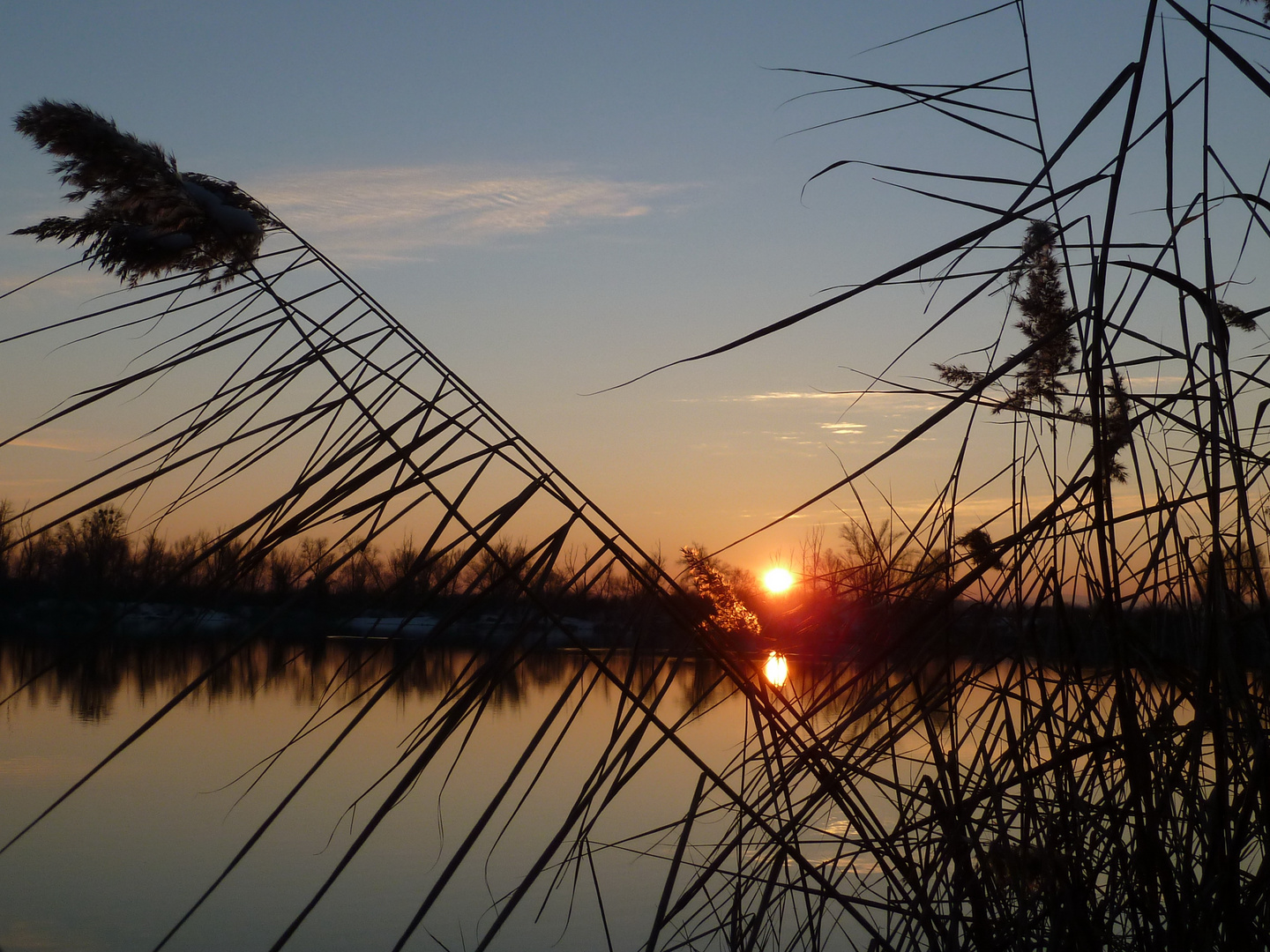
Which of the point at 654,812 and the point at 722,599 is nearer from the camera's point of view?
the point at 722,599

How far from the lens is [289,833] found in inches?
271

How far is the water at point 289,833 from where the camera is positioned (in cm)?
512

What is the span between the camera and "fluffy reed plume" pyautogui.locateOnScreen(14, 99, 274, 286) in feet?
3.54

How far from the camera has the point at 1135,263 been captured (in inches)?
36.8

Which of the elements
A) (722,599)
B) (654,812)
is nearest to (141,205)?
(722,599)

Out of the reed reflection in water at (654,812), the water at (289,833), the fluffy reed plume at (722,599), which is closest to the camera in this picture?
the reed reflection in water at (654,812)

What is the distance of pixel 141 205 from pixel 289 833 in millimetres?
6671

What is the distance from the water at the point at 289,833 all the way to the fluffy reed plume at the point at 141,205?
30.1 inches

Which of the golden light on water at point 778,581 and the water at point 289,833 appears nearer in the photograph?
the golden light on water at point 778,581

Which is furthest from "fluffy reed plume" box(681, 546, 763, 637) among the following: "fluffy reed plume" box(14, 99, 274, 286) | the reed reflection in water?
"fluffy reed plume" box(14, 99, 274, 286)

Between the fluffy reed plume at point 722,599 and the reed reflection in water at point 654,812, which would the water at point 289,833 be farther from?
the fluffy reed plume at point 722,599

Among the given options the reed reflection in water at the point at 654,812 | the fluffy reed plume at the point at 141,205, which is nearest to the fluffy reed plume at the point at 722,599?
the reed reflection in water at the point at 654,812

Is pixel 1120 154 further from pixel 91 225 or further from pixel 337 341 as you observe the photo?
pixel 91 225

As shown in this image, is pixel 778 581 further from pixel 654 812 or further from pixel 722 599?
pixel 654 812
